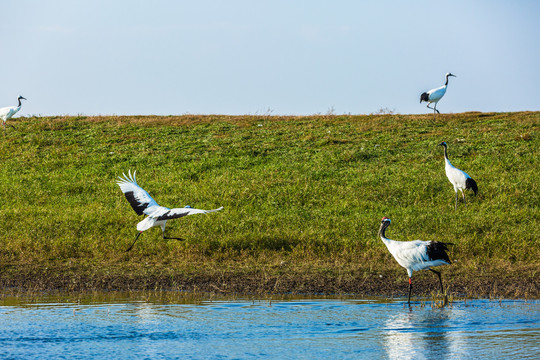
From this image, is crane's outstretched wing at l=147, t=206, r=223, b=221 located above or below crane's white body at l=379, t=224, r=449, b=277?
above

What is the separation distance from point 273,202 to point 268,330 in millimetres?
9024

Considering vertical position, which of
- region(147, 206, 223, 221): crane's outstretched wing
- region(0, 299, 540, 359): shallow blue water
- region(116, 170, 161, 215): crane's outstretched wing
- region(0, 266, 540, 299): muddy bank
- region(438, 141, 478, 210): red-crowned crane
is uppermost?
region(438, 141, 478, 210): red-crowned crane

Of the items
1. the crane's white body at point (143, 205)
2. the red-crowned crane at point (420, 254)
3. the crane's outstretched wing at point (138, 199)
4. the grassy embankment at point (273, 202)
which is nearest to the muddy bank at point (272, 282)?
the grassy embankment at point (273, 202)

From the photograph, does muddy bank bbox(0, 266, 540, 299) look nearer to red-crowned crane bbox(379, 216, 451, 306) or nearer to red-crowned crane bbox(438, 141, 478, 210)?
red-crowned crane bbox(379, 216, 451, 306)

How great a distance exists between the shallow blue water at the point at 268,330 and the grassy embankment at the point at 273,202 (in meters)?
1.51

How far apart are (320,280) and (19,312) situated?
4727 millimetres

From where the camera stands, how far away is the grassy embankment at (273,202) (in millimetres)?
11234

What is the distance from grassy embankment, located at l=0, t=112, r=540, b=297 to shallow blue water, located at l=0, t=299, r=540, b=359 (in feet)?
4.96

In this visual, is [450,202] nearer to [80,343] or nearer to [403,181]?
[403,181]

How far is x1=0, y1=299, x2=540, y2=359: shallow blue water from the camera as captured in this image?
6.93 m

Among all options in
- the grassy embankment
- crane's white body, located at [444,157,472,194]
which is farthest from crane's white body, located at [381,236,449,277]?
crane's white body, located at [444,157,472,194]

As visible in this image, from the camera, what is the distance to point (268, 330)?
7.73 meters

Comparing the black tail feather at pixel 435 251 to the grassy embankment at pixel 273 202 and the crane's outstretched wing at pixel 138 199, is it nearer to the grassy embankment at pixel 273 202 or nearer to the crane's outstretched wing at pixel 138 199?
the grassy embankment at pixel 273 202

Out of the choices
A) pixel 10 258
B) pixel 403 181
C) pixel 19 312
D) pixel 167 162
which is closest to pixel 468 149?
pixel 403 181
